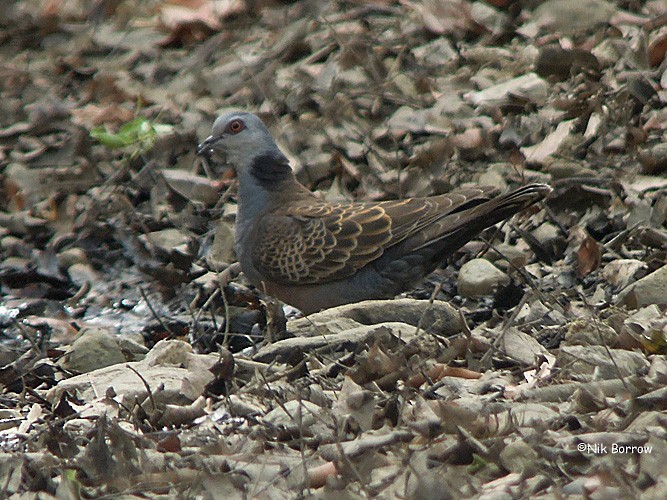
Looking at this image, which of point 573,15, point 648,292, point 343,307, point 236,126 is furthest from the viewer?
point 573,15

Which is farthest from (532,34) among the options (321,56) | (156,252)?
(156,252)

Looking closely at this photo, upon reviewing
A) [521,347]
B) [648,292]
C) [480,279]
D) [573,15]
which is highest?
[521,347]

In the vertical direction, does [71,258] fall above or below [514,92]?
below

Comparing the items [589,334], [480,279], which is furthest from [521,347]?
[480,279]

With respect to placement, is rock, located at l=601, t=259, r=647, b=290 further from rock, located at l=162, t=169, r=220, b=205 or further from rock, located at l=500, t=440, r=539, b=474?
rock, located at l=162, t=169, r=220, b=205

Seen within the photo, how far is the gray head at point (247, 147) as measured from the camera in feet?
22.4

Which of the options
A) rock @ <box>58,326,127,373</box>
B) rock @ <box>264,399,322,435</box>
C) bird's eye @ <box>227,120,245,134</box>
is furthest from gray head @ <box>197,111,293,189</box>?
→ rock @ <box>264,399,322,435</box>

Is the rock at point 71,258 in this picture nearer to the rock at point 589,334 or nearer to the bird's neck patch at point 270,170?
the bird's neck patch at point 270,170

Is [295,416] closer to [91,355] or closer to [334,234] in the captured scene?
[91,355]

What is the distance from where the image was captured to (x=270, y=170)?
6.79 m

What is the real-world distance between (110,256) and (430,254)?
2555mm

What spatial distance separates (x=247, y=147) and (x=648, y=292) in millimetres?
2727

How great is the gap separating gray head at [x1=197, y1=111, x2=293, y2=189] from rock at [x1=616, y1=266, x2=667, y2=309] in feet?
7.84

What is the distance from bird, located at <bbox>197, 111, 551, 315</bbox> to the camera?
595 cm
